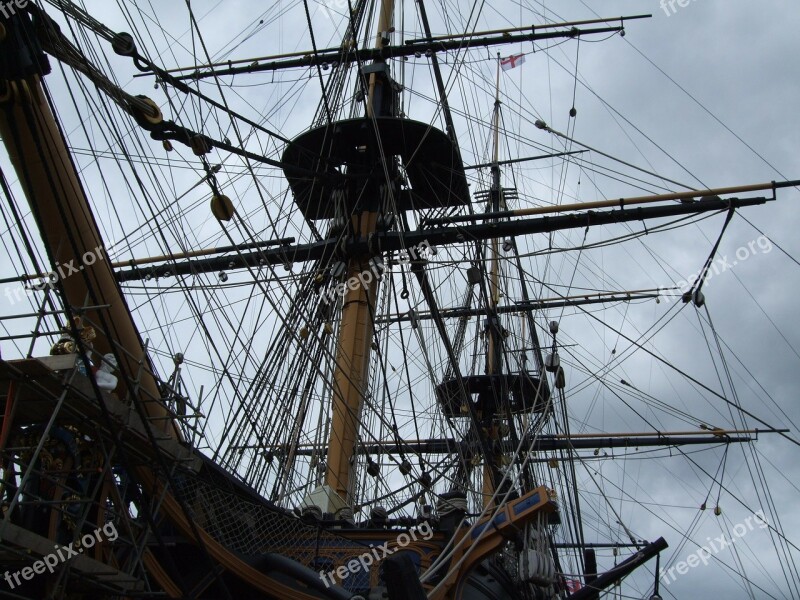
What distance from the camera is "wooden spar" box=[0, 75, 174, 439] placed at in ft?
20.3

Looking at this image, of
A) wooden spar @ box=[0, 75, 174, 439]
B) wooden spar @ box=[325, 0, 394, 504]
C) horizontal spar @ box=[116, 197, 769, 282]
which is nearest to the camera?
wooden spar @ box=[0, 75, 174, 439]

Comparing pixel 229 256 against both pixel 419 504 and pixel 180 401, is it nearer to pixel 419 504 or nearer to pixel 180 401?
pixel 419 504

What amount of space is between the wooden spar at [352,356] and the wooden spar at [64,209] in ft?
9.42

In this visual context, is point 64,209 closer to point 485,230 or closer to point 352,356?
point 352,356

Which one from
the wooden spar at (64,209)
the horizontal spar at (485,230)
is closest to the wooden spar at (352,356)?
the horizontal spar at (485,230)

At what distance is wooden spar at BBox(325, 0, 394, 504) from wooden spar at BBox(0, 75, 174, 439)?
113 inches

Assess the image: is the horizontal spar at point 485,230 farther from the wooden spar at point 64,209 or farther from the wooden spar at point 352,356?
the wooden spar at point 64,209

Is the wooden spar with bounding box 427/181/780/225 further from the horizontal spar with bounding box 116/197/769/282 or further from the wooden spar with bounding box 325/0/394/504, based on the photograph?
the wooden spar with bounding box 325/0/394/504

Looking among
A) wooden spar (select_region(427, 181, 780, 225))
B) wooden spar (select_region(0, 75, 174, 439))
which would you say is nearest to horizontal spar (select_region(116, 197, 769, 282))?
wooden spar (select_region(427, 181, 780, 225))

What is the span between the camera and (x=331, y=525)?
845 centimetres

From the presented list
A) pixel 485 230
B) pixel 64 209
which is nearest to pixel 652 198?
pixel 485 230

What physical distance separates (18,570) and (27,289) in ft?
10.2

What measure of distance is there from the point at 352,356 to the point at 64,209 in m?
6.20

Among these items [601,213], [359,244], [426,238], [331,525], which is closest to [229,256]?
[359,244]
